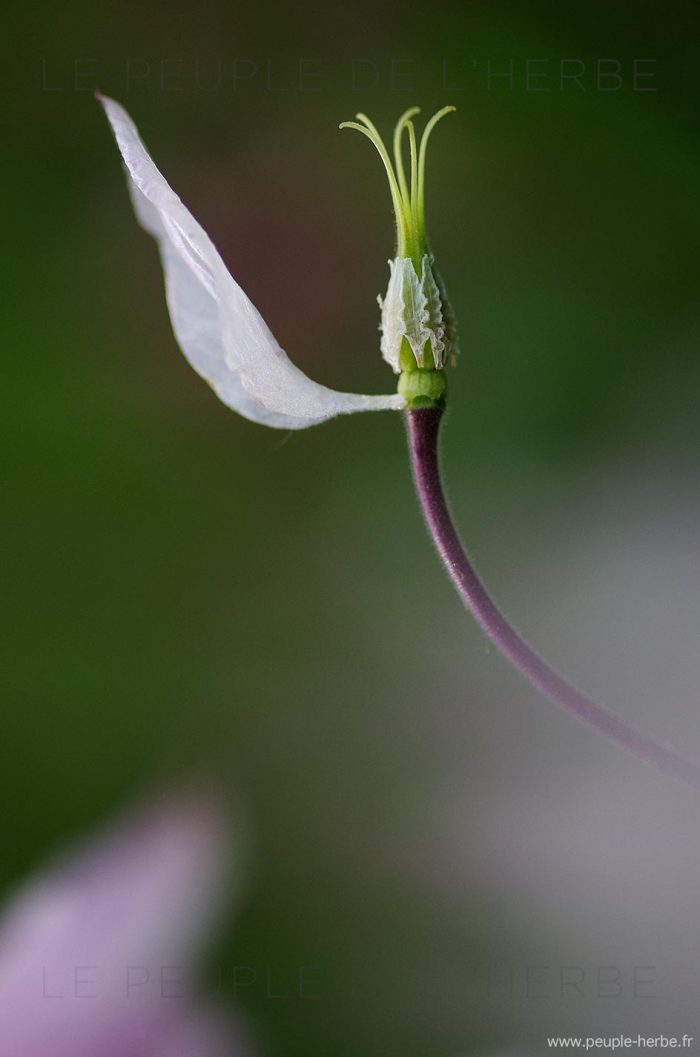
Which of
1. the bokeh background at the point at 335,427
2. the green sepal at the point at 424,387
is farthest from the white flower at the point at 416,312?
the bokeh background at the point at 335,427

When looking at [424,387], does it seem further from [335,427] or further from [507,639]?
[335,427]

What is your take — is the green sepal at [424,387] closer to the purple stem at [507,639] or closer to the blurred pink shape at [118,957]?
the purple stem at [507,639]

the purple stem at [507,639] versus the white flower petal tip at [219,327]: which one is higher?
the white flower petal tip at [219,327]

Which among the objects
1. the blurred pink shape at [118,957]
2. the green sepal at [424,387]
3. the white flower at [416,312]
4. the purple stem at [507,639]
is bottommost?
the blurred pink shape at [118,957]

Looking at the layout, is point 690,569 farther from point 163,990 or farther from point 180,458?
point 163,990

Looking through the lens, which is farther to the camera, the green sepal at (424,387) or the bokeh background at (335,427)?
the bokeh background at (335,427)

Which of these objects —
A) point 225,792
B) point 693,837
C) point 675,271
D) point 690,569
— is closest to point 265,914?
point 225,792

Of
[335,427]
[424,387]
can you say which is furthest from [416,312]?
[335,427]
